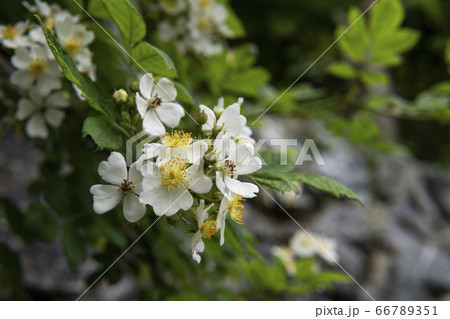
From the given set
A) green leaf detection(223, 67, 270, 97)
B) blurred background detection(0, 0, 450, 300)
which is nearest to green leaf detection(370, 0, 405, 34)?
blurred background detection(0, 0, 450, 300)

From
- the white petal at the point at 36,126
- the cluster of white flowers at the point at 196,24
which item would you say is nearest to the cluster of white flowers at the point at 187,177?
the white petal at the point at 36,126

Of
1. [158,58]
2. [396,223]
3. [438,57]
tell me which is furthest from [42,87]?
[438,57]

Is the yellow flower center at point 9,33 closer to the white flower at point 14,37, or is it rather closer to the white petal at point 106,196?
the white flower at point 14,37

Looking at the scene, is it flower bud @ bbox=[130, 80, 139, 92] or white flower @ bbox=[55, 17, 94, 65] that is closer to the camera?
flower bud @ bbox=[130, 80, 139, 92]

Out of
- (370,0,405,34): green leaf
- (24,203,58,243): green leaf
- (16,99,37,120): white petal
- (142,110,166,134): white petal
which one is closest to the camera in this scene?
(142,110,166,134): white petal

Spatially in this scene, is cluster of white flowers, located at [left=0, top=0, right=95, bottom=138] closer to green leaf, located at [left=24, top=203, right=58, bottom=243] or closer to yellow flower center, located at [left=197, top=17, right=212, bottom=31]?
green leaf, located at [left=24, top=203, right=58, bottom=243]
